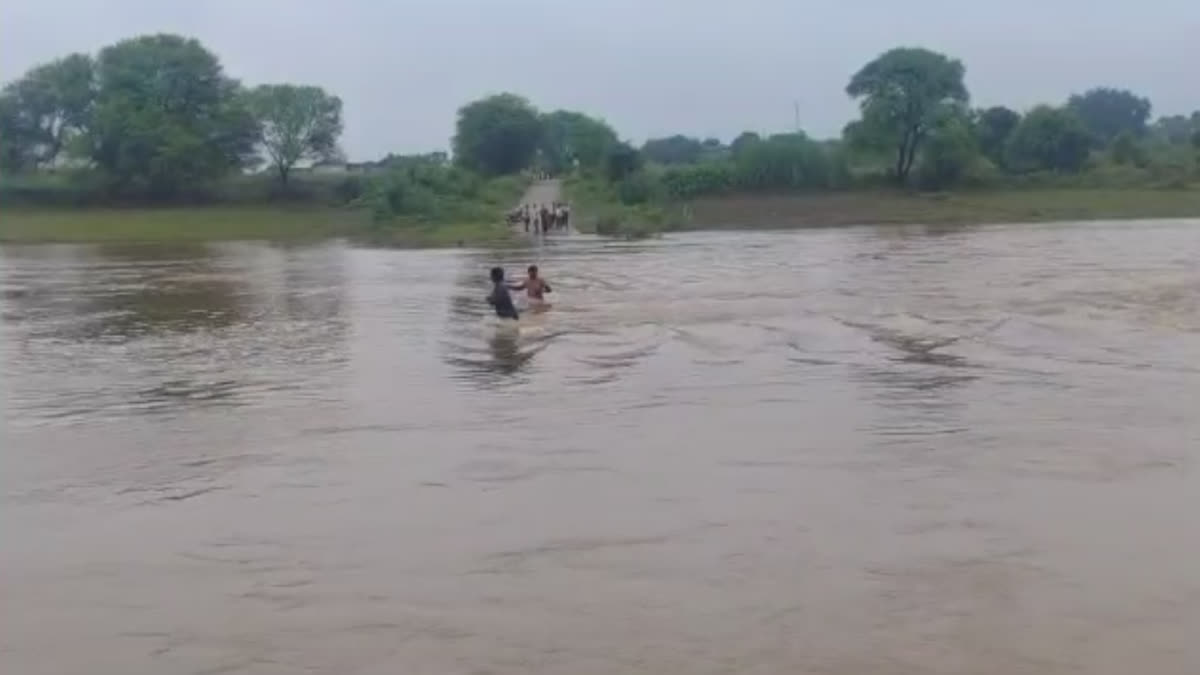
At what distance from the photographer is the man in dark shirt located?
20.5 m

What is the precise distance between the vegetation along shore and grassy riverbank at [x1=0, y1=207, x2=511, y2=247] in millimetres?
181

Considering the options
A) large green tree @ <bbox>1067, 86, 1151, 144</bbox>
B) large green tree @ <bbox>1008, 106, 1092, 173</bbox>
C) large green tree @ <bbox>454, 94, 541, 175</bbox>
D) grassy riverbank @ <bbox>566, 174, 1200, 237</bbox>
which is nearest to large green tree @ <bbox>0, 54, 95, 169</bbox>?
large green tree @ <bbox>454, 94, 541, 175</bbox>

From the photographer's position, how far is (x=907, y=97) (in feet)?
252

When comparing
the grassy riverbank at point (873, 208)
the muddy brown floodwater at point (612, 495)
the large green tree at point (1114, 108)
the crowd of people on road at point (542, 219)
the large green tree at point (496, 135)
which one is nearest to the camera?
the muddy brown floodwater at point (612, 495)

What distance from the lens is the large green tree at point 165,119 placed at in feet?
233

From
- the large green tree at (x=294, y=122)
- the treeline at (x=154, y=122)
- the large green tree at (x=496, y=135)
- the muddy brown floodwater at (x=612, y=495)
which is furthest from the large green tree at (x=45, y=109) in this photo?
the muddy brown floodwater at (x=612, y=495)

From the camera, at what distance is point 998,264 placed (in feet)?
107

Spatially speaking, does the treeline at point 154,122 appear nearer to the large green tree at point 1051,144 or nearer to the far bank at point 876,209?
the far bank at point 876,209

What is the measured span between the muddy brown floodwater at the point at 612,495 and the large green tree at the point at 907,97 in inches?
2154

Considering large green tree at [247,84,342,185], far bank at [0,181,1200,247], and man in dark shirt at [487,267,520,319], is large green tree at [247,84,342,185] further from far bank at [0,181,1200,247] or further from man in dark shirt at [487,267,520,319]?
man in dark shirt at [487,267,520,319]

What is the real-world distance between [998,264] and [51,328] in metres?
19.8

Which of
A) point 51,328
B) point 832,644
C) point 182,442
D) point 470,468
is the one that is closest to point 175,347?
point 51,328

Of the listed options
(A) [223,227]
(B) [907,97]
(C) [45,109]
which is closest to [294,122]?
(C) [45,109]

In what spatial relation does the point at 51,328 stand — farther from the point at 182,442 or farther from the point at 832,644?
the point at 832,644
